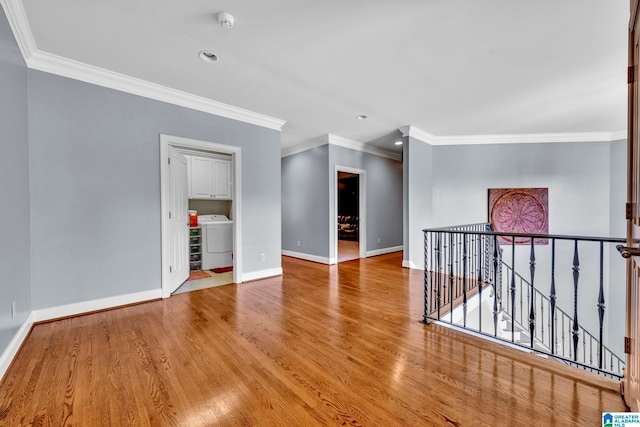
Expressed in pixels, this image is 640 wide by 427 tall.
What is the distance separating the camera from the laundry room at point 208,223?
15.4ft

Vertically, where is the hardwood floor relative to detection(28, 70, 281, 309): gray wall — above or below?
below

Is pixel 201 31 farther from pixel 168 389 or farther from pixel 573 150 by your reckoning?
pixel 573 150

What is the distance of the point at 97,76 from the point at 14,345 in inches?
99.9

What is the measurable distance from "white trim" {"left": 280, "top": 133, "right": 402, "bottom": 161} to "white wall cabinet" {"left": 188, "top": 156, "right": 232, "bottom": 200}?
1480mm

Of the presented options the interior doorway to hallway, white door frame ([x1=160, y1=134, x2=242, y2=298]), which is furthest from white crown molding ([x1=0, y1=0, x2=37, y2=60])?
the interior doorway to hallway

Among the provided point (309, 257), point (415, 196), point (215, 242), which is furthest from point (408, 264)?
point (215, 242)

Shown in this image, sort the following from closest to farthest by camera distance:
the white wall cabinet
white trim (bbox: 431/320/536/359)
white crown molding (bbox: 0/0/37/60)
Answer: white crown molding (bbox: 0/0/37/60), white trim (bbox: 431/320/536/359), the white wall cabinet

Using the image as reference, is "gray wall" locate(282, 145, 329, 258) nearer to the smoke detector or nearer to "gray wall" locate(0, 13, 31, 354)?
the smoke detector

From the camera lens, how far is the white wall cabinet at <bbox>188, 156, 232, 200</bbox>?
4.79m

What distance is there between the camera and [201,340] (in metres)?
2.20

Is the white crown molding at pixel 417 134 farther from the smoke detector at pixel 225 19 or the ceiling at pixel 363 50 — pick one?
the smoke detector at pixel 225 19

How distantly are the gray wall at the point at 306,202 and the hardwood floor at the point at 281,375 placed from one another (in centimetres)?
267

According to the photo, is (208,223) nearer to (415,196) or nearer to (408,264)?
(408,264)

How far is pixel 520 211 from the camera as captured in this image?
17.4 feet
